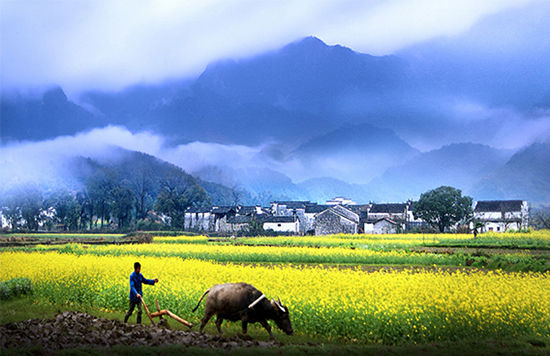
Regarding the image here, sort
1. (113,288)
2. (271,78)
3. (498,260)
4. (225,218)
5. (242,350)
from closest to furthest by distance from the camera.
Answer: (242,350), (113,288), (498,260), (225,218), (271,78)

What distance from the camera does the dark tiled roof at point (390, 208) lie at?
78562 millimetres

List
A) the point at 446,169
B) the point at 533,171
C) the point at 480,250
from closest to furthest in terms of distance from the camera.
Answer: the point at 480,250 → the point at 533,171 → the point at 446,169

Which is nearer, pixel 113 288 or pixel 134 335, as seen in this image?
pixel 134 335

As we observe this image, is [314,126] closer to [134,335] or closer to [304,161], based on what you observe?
[304,161]

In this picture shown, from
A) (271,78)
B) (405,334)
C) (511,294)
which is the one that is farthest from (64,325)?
(271,78)

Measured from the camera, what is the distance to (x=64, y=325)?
11.8 m

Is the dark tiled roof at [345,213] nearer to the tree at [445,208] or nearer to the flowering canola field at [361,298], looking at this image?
the tree at [445,208]

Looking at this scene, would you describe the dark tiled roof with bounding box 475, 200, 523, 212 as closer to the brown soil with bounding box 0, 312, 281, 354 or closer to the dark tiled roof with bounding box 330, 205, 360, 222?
the dark tiled roof with bounding box 330, 205, 360, 222

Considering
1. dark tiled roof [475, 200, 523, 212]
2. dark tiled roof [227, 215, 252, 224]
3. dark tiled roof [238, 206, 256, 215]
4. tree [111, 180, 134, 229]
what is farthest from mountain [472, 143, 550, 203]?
tree [111, 180, 134, 229]

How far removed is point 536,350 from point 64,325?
11.4 m

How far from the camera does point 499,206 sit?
6900 centimetres

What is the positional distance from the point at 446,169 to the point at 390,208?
76995 millimetres

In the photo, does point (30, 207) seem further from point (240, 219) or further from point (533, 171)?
point (533, 171)

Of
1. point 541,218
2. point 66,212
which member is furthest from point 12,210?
point 541,218
